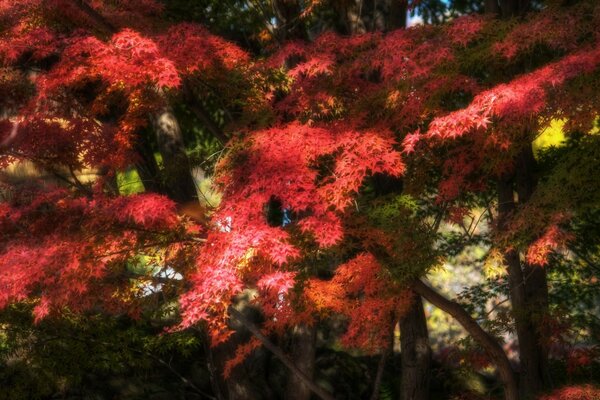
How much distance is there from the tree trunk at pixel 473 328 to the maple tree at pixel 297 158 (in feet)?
0.06

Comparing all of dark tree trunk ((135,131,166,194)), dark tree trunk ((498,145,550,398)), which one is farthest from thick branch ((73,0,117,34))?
dark tree trunk ((498,145,550,398))

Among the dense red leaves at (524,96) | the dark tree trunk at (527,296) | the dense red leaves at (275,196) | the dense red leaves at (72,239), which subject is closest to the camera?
the dense red leaves at (524,96)

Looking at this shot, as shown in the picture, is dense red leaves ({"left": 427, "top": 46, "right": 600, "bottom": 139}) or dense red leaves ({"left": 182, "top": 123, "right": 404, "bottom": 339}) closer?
dense red leaves ({"left": 427, "top": 46, "right": 600, "bottom": 139})

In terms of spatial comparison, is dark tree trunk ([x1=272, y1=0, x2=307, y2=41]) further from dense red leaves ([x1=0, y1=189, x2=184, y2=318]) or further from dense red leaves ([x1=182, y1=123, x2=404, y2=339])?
dense red leaves ([x1=0, y1=189, x2=184, y2=318])

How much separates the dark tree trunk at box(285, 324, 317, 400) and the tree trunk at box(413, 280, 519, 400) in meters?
2.37

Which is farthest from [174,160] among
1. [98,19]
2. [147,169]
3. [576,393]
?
[576,393]

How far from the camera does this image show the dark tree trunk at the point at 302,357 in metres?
8.04

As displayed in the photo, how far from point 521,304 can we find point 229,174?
3.54m

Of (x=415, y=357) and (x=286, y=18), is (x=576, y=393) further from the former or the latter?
(x=286, y=18)

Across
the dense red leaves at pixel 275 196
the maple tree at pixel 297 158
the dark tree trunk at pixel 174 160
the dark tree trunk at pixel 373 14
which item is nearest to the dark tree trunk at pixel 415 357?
the maple tree at pixel 297 158

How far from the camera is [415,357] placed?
7750 millimetres

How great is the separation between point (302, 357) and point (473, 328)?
8.86 feet

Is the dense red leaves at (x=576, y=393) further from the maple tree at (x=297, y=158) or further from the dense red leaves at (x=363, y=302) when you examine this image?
the dense red leaves at (x=363, y=302)

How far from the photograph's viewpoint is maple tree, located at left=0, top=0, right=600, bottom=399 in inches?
203
